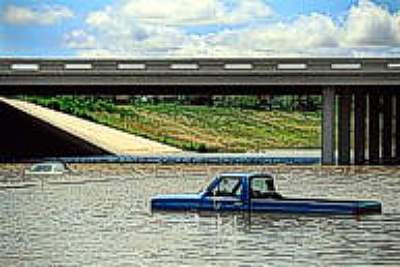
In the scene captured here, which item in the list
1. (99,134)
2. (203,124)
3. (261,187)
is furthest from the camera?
(203,124)

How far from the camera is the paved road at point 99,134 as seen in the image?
390 ft

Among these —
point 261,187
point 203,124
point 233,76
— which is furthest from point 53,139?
point 261,187

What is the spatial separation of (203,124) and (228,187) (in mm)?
118532

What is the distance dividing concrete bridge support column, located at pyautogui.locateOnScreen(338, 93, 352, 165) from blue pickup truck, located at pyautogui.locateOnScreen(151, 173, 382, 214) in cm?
4464

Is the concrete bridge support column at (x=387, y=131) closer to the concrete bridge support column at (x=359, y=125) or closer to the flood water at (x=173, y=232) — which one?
the concrete bridge support column at (x=359, y=125)

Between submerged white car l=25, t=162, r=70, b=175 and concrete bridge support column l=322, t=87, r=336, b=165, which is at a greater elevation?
concrete bridge support column l=322, t=87, r=336, b=165

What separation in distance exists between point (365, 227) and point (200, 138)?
114900 millimetres

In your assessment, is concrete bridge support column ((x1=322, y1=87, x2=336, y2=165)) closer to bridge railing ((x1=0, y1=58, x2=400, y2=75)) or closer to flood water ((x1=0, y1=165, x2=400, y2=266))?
bridge railing ((x1=0, y1=58, x2=400, y2=75))

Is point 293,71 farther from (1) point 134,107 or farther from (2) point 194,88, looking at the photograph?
(1) point 134,107

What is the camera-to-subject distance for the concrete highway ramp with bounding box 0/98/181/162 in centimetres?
10262

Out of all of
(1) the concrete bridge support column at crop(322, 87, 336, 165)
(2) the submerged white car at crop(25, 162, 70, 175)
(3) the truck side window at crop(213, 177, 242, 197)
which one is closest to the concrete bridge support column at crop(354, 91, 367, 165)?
(1) the concrete bridge support column at crop(322, 87, 336, 165)

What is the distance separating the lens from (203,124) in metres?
157

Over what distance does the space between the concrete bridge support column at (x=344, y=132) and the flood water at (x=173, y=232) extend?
92.9ft

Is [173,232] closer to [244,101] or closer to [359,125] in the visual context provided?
[359,125]
